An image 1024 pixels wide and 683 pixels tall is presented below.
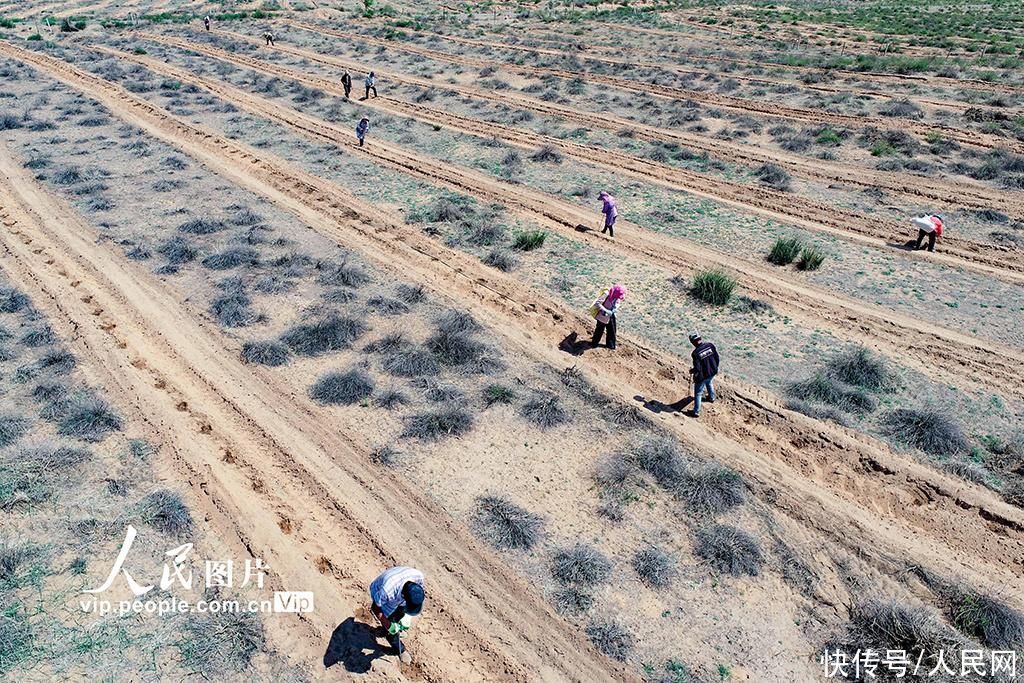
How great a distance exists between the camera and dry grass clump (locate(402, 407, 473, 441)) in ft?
38.2

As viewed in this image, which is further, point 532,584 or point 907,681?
point 532,584

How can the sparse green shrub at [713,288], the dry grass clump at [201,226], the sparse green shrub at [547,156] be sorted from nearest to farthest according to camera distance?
1. the sparse green shrub at [713,288]
2. the dry grass clump at [201,226]
3. the sparse green shrub at [547,156]

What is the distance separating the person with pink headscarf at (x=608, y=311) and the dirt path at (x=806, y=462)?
0.39 m

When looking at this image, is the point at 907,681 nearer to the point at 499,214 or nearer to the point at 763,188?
the point at 499,214

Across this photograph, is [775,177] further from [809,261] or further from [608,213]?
[608,213]

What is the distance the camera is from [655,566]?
9438mm

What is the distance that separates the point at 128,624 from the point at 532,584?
16.0ft

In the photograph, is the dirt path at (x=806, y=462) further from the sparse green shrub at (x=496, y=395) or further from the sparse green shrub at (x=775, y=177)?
the sparse green shrub at (x=775, y=177)

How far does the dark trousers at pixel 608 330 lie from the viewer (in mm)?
13890

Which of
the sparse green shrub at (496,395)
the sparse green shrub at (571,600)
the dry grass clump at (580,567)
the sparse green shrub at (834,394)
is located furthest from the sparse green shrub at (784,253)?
the sparse green shrub at (571,600)

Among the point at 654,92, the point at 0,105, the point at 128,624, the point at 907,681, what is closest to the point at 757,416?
the point at 907,681

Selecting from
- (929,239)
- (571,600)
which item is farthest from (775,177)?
(571,600)

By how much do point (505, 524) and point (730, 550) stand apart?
311 cm

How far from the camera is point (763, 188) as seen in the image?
74.9 ft
